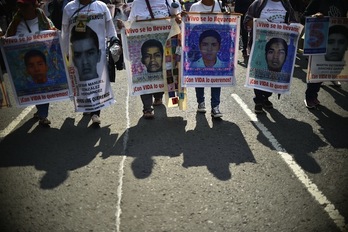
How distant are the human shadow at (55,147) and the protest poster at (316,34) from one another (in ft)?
12.1

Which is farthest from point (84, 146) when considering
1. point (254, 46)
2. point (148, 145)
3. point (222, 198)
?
point (254, 46)

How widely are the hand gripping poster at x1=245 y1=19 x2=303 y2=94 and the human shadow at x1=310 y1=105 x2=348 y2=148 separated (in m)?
0.82

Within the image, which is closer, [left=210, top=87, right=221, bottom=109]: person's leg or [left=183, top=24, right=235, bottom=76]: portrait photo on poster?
[left=183, top=24, right=235, bottom=76]: portrait photo on poster

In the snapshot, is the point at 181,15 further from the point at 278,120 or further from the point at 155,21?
the point at 278,120

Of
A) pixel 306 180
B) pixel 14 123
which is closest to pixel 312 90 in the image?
pixel 306 180

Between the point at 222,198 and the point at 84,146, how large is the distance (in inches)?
92.2

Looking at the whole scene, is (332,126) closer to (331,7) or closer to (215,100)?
(215,100)

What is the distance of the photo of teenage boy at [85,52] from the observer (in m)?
5.13

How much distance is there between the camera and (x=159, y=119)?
581 cm

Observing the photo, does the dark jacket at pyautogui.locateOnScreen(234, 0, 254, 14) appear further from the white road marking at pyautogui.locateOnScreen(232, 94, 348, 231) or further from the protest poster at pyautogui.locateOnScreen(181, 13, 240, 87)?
the white road marking at pyautogui.locateOnScreen(232, 94, 348, 231)

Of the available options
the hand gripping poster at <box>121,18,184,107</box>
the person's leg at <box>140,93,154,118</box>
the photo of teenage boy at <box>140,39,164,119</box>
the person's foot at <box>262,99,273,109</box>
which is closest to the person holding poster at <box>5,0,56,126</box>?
the hand gripping poster at <box>121,18,184,107</box>

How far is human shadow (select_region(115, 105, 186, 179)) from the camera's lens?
4379 millimetres

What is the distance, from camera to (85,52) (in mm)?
5191

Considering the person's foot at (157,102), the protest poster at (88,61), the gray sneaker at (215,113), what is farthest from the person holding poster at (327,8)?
the protest poster at (88,61)
